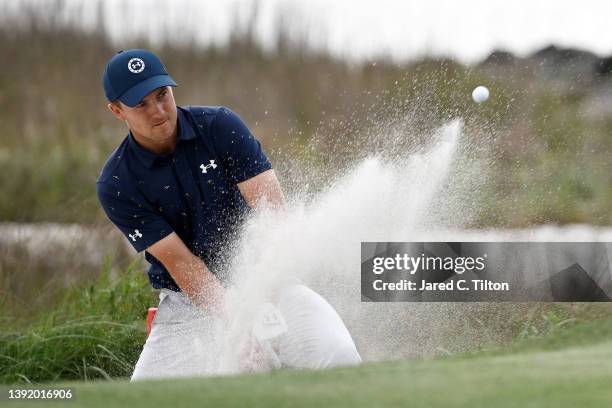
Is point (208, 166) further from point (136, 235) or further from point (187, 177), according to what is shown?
point (136, 235)

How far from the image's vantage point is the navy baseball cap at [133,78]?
11.5ft

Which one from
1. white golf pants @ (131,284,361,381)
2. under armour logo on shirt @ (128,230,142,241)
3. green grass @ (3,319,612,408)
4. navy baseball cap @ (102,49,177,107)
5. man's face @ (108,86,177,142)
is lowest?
green grass @ (3,319,612,408)

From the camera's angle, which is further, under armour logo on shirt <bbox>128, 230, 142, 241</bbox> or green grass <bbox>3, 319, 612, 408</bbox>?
under armour logo on shirt <bbox>128, 230, 142, 241</bbox>

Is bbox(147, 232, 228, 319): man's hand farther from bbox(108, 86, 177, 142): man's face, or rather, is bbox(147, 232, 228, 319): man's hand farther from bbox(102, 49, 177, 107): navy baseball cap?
bbox(102, 49, 177, 107): navy baseball cap

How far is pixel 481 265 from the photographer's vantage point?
5301 millimetres

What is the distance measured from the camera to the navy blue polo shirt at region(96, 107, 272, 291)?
369 centimetres

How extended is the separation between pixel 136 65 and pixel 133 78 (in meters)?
0.08

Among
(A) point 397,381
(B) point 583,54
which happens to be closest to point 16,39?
(B) point 583,54

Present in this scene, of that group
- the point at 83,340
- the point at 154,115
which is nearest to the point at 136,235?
the point at 154,115

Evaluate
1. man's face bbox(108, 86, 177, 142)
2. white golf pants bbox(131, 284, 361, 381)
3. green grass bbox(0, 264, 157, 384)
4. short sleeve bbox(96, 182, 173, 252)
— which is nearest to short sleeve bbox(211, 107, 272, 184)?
man's face bbox(108, 86, 177, 142)

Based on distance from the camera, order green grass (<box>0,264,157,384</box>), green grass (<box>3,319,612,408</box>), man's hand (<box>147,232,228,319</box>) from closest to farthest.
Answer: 1. green grass (<box>3,319,612,408</box>)
2. man's hand (<box>147,232,228,319</box>)
3. green grass (<box>0,264,157,384</box>)

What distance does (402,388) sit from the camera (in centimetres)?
212

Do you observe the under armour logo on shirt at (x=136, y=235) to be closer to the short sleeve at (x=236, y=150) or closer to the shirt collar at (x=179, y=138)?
the shirt collar at (x=179, y=138)

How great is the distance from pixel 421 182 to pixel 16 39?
7.84 meters
